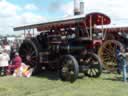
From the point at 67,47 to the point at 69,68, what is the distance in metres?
1.12

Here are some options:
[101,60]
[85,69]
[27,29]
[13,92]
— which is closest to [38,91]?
[13,92]

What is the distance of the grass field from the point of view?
9922 millimetres

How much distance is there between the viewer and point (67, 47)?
13.3 metres

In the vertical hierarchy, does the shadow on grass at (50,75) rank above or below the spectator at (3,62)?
below

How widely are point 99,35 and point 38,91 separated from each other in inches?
175

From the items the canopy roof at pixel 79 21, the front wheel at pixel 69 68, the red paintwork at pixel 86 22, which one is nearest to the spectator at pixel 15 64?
the canopy roof at pixel 79 21

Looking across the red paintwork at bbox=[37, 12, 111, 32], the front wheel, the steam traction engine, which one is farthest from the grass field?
the red paintwork at bbox=[37, 12, 111, 32]

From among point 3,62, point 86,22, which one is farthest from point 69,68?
point 3,62

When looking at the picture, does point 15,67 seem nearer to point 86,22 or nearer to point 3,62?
point 3,62

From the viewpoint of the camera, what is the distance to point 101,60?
548 inches

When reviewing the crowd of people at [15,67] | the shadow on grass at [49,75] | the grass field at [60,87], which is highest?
the crowd of people at [15,67]

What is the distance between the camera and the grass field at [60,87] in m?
9.92

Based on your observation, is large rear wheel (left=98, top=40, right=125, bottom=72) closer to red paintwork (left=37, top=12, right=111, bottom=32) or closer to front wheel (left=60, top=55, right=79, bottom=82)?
red paintwork (left=37, top=12, right=111, bottom=32)

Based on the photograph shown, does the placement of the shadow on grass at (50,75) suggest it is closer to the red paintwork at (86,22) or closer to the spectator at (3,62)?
the spectator at (3,62)
